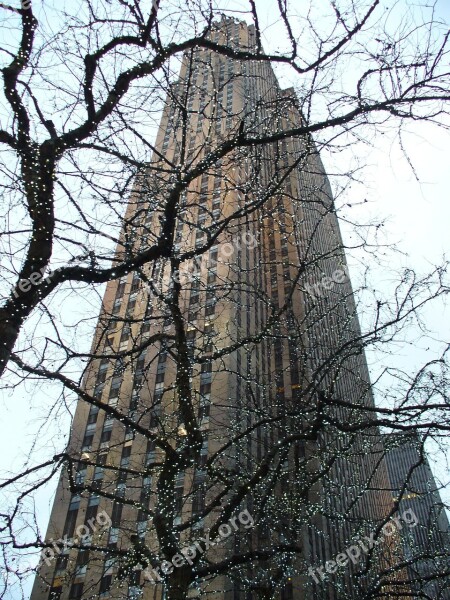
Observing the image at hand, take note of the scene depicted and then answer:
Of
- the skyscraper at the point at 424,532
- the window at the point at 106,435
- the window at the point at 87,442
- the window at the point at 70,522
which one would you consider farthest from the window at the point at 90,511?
the skyscraper at the point at 424,532

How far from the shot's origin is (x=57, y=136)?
178 inches

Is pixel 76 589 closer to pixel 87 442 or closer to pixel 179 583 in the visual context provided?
pixel 87 442

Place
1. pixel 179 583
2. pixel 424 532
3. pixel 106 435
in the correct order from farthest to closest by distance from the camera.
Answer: pixel 106 435, pixel 424 532, pixel 179 583

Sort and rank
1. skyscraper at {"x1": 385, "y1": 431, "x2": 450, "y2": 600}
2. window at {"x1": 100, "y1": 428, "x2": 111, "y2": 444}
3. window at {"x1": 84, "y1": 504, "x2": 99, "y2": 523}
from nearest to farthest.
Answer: skyscraper at {"x1": 385, "y1": 431, "x2": 450, "y2": 600} → window at {"x1": 84, "y1": 504, "x2": 99, "y2": 523} → window at {"x1": 100, "y1": 428, "x2": 111, "y2": 444}

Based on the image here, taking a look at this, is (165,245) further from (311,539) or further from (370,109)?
(311,539)

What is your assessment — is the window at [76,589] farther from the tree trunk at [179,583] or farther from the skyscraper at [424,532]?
the tree trunk at [179,583]

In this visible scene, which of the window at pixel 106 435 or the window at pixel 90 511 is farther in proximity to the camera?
the window at pixel 106 435

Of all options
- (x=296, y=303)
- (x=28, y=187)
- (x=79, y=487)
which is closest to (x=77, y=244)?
(x=28, y=187)

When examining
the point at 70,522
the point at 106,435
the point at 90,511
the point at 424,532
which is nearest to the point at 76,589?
the point at 90,511

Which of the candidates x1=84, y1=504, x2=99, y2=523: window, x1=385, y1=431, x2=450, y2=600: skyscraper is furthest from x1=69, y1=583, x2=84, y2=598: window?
x1=385, y1=431, x2=450, y2=600: skyscraper

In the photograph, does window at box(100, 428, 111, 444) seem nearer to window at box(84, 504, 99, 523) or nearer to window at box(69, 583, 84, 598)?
window at box(84, 504, 99, 523)

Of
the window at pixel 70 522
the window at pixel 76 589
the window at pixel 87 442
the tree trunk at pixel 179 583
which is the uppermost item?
the window at pixel 87 442

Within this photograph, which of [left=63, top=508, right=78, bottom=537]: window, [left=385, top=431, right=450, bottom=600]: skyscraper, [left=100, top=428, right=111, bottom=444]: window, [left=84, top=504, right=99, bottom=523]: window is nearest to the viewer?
[left=385, top=431, right=450, bottom=600]: skyscraper

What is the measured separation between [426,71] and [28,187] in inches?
143
